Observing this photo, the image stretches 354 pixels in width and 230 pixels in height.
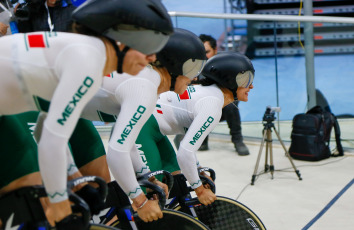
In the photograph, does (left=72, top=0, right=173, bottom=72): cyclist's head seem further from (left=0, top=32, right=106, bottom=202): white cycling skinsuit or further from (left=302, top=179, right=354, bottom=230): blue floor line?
(left=302, top=179, right=354, bottom=230): blue floor line

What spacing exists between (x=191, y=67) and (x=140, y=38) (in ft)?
3.02

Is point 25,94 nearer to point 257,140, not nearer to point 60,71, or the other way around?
point 60,71

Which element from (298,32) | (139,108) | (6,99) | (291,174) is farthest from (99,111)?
(298,32)

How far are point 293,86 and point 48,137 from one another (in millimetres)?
5952

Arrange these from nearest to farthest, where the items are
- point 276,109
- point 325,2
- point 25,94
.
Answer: point 25,94 < point 276,109 < point 325,2

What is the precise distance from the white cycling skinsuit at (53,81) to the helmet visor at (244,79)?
5.27 ft

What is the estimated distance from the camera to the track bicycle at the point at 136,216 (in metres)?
2.49

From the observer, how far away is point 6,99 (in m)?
1.72

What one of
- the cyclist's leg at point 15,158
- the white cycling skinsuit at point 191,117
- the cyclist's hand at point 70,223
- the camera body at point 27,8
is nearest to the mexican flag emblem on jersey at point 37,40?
the cyclist's leg at point 15,158

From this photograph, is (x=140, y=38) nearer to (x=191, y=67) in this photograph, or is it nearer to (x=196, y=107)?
(x=191, y=67)

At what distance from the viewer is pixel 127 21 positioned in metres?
1.80

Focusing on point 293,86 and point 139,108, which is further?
point 293,86

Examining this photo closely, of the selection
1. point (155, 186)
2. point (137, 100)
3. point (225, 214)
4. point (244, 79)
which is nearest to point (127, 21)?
point (137, 100)

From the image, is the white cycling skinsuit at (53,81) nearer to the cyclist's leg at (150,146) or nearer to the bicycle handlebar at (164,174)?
the bicycle handlebar at (164,174)
